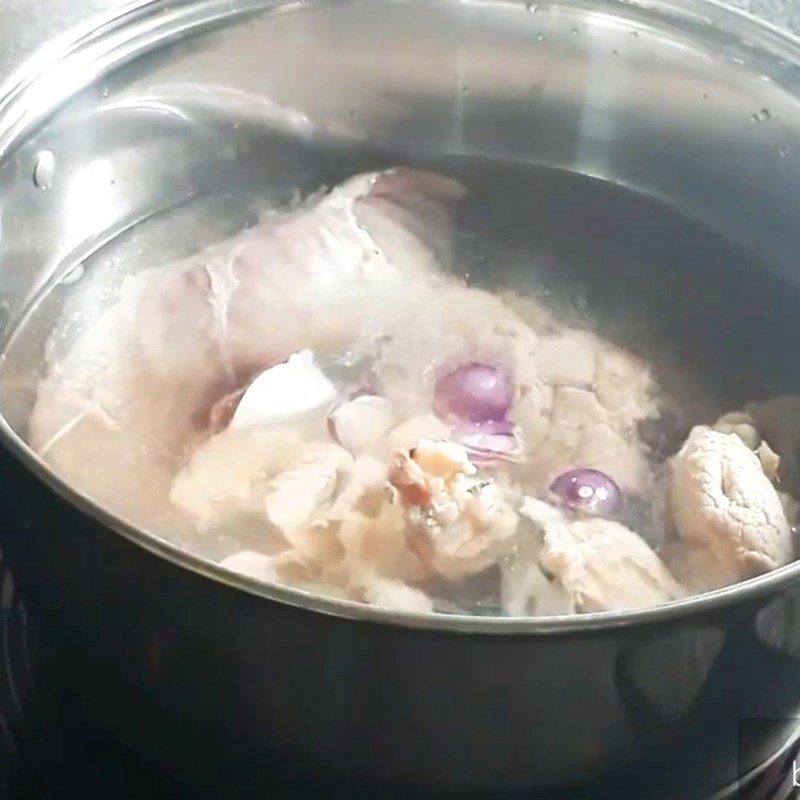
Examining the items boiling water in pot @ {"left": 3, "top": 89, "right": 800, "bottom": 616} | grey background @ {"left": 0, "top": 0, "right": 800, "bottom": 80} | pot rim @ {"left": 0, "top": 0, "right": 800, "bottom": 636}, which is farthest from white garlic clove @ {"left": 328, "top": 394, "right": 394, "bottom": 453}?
grey background @ {"left": 0, "top": 0, "right": 800, "bottom": 80}

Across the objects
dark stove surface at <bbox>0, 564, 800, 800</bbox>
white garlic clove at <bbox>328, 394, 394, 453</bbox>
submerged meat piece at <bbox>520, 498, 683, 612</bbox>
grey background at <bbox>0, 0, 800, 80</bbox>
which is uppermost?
grey background at <bbox>0, 0, 800, 80</bbox>

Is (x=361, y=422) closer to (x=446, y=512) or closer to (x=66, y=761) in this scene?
(x=446, y=512)

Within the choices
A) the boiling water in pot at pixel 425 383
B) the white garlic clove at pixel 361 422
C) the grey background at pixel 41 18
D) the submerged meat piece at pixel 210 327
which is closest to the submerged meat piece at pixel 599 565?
the boiling water in pot at pixel 425 383

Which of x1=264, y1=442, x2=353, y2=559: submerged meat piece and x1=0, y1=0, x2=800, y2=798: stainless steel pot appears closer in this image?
x1=0, y1=0, x2=800, y2=798: stainless steel pot

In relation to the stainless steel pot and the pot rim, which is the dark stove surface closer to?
the stainless steel pot

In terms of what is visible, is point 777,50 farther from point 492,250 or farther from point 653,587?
point 653,587

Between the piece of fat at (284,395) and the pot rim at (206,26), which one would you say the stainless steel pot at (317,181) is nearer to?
the pot rim at (206,26)

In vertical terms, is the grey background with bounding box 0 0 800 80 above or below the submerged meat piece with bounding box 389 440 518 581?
above

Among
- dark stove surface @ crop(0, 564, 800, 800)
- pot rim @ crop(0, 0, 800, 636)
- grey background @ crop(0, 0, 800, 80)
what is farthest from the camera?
grey background @ crop(0, 0, 800, 80)
